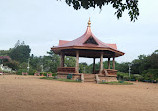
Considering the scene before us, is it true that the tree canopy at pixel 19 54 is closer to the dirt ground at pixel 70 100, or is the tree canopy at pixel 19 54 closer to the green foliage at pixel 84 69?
the green foliage at pixel 84 69

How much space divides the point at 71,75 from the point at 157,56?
15.8 meters

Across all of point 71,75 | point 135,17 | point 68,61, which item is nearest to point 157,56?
point 71,75

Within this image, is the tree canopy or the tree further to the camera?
the tree canopy

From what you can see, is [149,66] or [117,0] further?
[149,66]

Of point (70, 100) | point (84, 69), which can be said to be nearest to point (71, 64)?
point (84, 69)

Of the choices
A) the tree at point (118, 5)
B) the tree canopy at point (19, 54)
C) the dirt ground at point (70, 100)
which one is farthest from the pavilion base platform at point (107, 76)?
the tree canopy at point (19, 54)

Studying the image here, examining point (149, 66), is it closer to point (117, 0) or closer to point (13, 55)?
point (117, 0)

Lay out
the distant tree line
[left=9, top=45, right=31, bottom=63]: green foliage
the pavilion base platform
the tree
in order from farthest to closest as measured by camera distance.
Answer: [left=9, top=45, right=31, bottom=63]: green foliage → the distant tree line → the pavilion base platform → the tree

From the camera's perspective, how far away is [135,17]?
423 centimetres

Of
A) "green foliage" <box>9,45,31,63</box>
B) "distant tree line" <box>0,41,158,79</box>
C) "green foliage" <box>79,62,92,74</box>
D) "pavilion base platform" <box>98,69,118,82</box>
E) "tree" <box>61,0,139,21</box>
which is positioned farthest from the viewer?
"green foliage" <box>9,45,31,63</box>

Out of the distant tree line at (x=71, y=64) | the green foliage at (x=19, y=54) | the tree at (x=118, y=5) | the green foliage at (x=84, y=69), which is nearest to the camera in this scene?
the tree at (x=118, y=5)

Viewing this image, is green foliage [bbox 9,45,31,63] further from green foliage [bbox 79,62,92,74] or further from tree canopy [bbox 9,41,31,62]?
green foliage [bbox 79,62,92,74]

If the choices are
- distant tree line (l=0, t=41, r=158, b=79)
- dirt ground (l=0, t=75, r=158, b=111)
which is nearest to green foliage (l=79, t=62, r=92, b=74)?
distant tree line (l=0, t=41, r=158, b=79)

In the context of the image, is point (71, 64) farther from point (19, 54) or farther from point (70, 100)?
point (70, 100)
